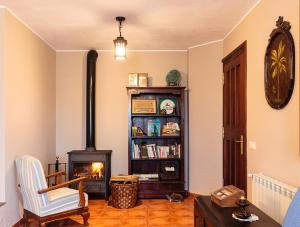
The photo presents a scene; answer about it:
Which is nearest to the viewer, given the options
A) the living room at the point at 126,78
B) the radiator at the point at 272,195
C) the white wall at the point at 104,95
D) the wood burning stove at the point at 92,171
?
the radiator at the point at 272,195

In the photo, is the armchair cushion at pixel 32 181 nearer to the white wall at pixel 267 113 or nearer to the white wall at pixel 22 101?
the white wall at pixel 22 101

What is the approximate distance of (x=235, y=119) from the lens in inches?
157

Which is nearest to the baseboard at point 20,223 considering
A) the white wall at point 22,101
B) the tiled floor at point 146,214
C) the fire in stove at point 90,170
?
the white wall at point 22,101

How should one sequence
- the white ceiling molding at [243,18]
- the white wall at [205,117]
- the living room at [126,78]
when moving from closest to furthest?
the living room at [126,78] < the white ceiling molding at [243,18] < the white wall at [205,117]

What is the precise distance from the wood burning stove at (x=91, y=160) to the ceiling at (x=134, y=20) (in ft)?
2.25

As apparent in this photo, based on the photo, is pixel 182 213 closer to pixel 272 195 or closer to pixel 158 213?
pixel 158 213

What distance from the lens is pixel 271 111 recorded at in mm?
2834

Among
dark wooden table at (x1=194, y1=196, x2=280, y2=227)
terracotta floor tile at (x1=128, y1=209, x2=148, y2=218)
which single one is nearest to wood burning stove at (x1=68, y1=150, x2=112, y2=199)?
terracotta floor tile at (x1=128, y1=209, x2=148, y2=218)

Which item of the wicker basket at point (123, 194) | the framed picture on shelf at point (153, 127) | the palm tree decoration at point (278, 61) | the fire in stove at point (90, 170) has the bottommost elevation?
the wicker basket at point (123, 194)

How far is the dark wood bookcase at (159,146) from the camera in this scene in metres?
4.93

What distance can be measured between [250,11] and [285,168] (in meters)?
1.83

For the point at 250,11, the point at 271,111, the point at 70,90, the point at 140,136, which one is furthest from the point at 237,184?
the point at 70,90

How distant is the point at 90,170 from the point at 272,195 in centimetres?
315

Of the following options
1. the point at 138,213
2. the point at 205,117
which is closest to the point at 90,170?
the point at 138,213
